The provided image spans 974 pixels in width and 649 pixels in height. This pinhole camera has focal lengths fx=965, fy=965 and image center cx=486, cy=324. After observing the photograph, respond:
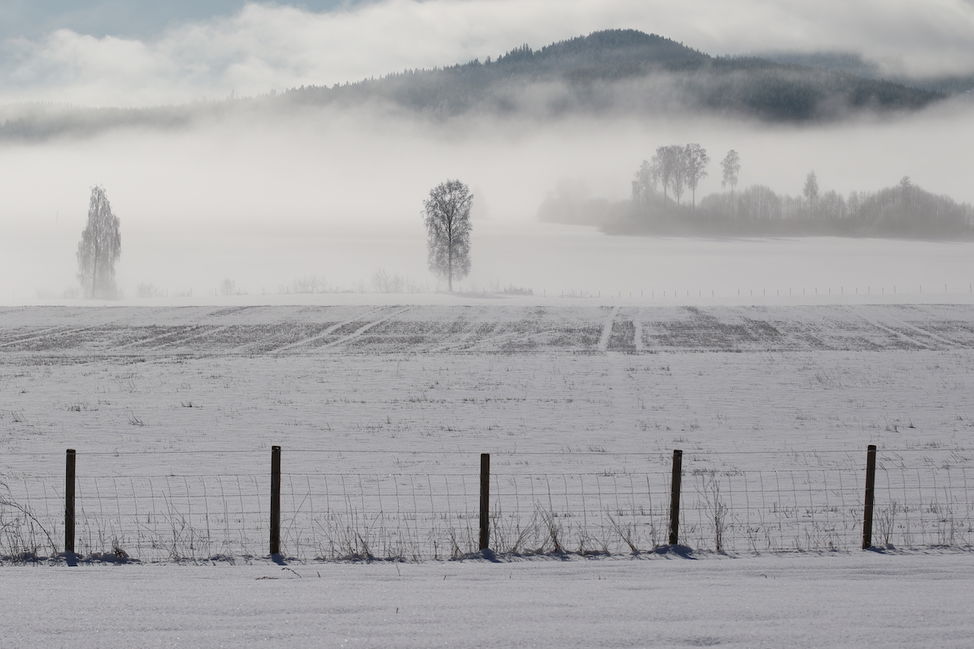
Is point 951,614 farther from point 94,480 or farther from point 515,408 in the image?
point 515,408

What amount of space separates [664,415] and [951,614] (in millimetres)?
19234

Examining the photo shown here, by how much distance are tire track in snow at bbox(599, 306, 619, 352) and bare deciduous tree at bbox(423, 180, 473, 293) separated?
1520 inches

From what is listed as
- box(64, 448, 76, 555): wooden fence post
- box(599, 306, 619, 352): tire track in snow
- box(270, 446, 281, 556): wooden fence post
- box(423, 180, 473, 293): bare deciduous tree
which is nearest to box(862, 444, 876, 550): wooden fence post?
box(270, 446, 281, 556): wooden fence post

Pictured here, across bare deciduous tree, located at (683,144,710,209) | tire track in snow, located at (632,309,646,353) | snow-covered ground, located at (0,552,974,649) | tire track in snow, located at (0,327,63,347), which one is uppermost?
bare deciduous tree, located at (683,144,710,209)

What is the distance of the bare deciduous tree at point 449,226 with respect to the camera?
113m

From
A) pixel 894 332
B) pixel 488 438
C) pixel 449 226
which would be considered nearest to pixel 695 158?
pixel 449 226

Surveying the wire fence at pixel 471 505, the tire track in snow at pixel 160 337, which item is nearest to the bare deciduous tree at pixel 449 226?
the tire track in snow at pixel 160 337

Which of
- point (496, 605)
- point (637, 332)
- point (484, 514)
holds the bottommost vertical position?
point (496, 605)

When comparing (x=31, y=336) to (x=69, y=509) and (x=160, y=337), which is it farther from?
(x=69, y=509)

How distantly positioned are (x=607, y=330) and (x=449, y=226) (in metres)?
55.0

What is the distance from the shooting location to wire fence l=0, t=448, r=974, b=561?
493 inches

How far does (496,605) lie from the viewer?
8.95m

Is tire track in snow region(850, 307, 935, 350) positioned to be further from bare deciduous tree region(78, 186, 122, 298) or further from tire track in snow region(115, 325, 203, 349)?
bare deciduous tree region(78, 186, 122, 298)

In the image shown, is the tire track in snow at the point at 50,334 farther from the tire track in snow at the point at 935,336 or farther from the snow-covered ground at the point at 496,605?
the tire track in snow at the point at 935,336
